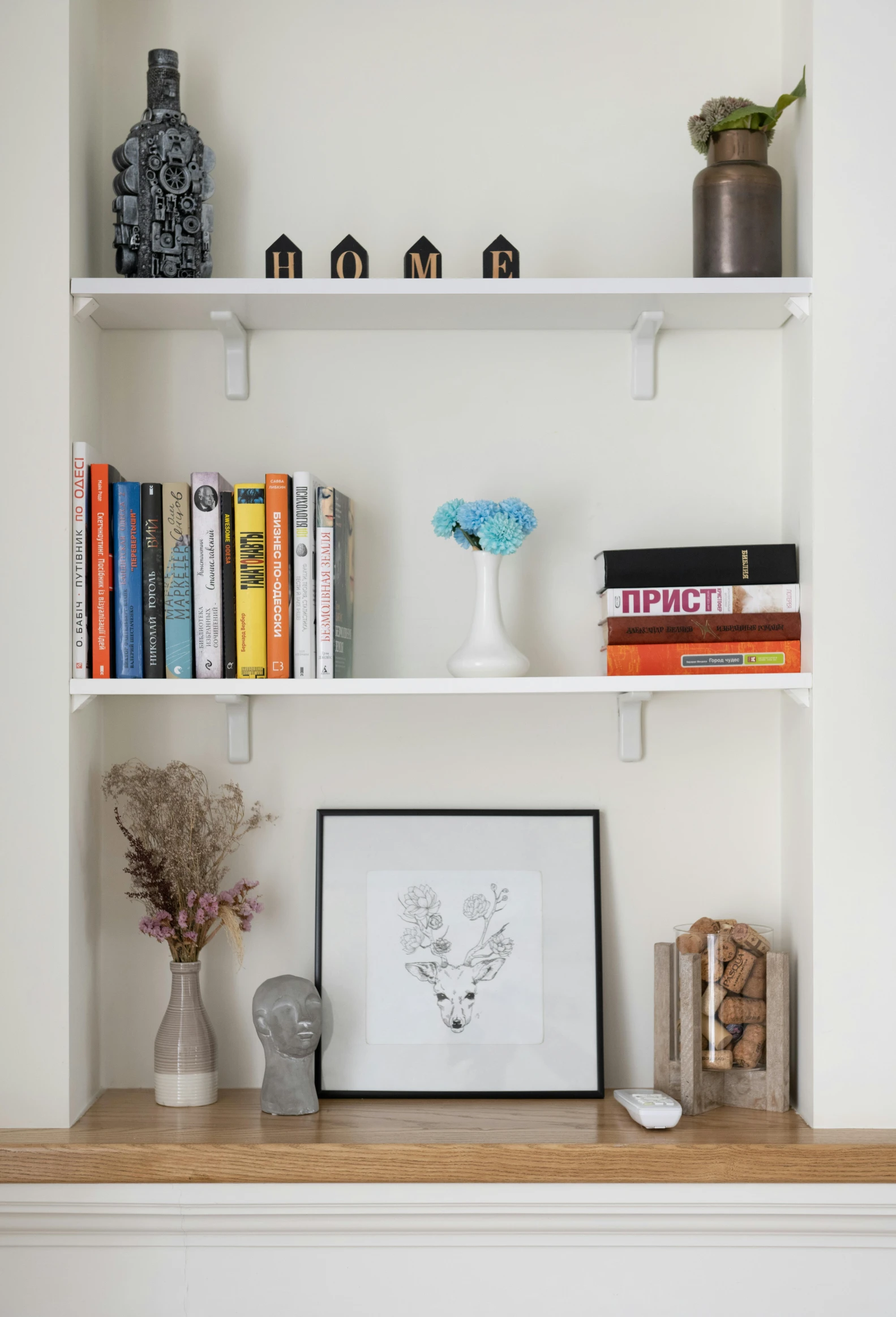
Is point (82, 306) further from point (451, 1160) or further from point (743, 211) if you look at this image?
point (451, 1160)

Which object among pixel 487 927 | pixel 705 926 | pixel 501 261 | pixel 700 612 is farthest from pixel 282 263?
pixel 705 926

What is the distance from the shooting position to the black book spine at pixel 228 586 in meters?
1.55

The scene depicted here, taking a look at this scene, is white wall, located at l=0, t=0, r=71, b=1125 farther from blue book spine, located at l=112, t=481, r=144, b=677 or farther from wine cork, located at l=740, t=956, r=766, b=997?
wine cork, located at l=740, t=956, r=766, b=997

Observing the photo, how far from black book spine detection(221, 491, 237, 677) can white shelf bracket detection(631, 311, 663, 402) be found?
2.11 ft

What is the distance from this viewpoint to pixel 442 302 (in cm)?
159

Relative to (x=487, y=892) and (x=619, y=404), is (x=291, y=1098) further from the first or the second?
(x=619, y=404)

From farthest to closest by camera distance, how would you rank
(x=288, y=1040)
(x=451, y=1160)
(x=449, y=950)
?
(x=449, y=950) < (x=288, y=1040) < (x=451, y=1160)

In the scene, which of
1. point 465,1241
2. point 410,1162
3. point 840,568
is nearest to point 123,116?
point 840,568

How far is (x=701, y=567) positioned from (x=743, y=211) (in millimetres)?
499

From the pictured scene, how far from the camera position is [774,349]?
1732mm

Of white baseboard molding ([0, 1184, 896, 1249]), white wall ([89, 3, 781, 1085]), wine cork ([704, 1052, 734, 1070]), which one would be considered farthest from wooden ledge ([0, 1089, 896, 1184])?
white wall ([89, 3, 781, 1085])

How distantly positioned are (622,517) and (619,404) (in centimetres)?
18

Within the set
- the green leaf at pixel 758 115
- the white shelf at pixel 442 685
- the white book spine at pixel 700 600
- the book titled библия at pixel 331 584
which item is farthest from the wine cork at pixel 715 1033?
the green leaf at pixel 758 115

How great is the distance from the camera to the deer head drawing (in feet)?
5.47
